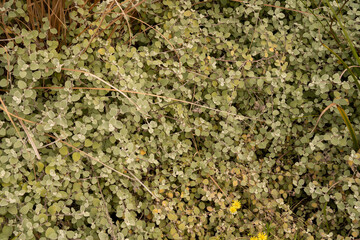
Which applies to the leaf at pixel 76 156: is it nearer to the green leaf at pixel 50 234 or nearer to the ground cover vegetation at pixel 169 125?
the ground cover vegetation at pixel 169 125

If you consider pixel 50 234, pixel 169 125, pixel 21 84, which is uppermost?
pixel 21 84

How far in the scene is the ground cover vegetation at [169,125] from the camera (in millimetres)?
1580

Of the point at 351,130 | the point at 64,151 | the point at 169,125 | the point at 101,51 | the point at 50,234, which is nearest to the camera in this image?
the point at 50,234

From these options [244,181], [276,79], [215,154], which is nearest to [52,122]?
[215,154]

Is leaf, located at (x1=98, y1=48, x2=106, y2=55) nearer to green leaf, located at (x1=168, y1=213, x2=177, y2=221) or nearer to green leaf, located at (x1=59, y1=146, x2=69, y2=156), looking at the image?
green leaf, located at (x1=59, y1=146, x2=69, y2=156)

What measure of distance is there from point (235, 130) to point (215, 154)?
189 mm

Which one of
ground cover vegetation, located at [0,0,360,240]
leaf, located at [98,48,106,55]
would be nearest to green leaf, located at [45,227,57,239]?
ground cover vegetation, located at [0,0,360,240]

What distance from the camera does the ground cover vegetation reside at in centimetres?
158

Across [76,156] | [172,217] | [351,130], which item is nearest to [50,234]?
[76,156]

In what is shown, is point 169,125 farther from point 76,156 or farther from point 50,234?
point 50,234

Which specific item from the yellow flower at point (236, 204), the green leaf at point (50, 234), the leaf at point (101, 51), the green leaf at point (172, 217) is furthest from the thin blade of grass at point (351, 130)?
the green leaf at point (50, 234)

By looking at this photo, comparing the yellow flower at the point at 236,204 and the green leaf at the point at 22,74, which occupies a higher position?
the green leaf at the point at 22,74

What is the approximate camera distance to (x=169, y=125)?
189 cm

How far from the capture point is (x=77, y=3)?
1762 millimetres
